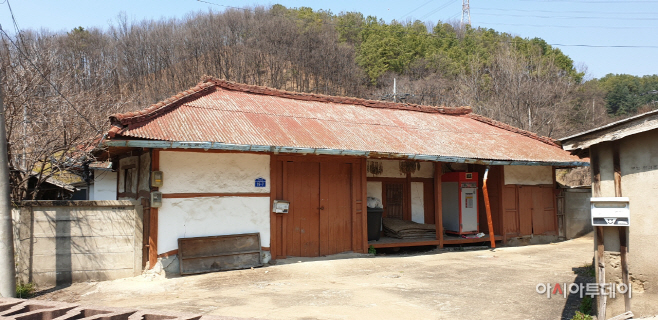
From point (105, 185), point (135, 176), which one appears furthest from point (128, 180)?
point (105, 185)

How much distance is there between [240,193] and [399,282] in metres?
3.73

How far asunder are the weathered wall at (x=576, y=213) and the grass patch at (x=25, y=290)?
14229 millimetres

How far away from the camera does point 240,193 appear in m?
9.44

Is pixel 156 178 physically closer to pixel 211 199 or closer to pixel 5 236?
pixel 211 199

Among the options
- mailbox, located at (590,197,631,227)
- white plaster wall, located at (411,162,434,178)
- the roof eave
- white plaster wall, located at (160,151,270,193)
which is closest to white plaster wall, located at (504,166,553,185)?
the roof eave

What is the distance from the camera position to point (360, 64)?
4466cm

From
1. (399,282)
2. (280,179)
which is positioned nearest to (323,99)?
(280,179)

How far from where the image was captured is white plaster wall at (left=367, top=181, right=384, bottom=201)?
42.1 ft

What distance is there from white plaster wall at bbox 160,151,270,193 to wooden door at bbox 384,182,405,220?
15.2 feet

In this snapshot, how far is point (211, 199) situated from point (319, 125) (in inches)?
143

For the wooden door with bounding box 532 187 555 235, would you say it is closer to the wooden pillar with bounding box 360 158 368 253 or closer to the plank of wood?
the wooden pillar with bounding box 360 158 368 253

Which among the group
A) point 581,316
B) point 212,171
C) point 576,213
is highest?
point 212,171

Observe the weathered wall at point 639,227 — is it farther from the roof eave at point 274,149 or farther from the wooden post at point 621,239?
the roof eave at point 274,149

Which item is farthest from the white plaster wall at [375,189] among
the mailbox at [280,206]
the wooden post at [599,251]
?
the wooden post at [599,251]
